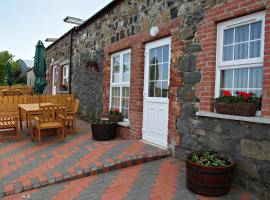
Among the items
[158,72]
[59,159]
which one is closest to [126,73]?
[158,72]

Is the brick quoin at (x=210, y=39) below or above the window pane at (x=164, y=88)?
above

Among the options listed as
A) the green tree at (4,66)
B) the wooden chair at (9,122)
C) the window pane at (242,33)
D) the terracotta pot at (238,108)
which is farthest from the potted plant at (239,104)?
the green tree at (4,66)

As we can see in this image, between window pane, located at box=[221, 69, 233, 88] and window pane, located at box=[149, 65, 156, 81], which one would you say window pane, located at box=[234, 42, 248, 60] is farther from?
window pane, located at box=[149, 65, 156, 81]

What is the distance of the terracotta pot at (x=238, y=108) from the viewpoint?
3.33m

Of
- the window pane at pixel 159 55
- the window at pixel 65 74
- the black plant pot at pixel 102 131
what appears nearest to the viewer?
the window pane at pixel 159 55

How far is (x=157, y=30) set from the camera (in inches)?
206

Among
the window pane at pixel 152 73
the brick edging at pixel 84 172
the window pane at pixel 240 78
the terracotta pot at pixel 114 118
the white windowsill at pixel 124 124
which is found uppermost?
the window pane at pixel 152 73

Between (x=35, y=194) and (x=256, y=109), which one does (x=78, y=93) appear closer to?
(x=35, y=194)

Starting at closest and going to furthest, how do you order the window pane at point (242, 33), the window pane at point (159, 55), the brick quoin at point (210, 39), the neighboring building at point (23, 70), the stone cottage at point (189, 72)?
1. the stone cottage at point (189, 72)
2. the brick quoin at point (210, 39)
3. the window pane at point (242, 33)
4. the window pane at point (159, 55)
5. the neighboring building at point (23, 70)

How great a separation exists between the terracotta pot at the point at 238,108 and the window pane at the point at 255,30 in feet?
3.23

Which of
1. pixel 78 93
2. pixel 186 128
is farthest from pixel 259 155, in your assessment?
pixel 78 93

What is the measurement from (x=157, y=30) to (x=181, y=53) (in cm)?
95

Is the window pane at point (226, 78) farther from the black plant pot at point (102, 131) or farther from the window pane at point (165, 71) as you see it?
the black plant pot at point (102, 131)

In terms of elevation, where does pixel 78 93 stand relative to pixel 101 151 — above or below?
above
